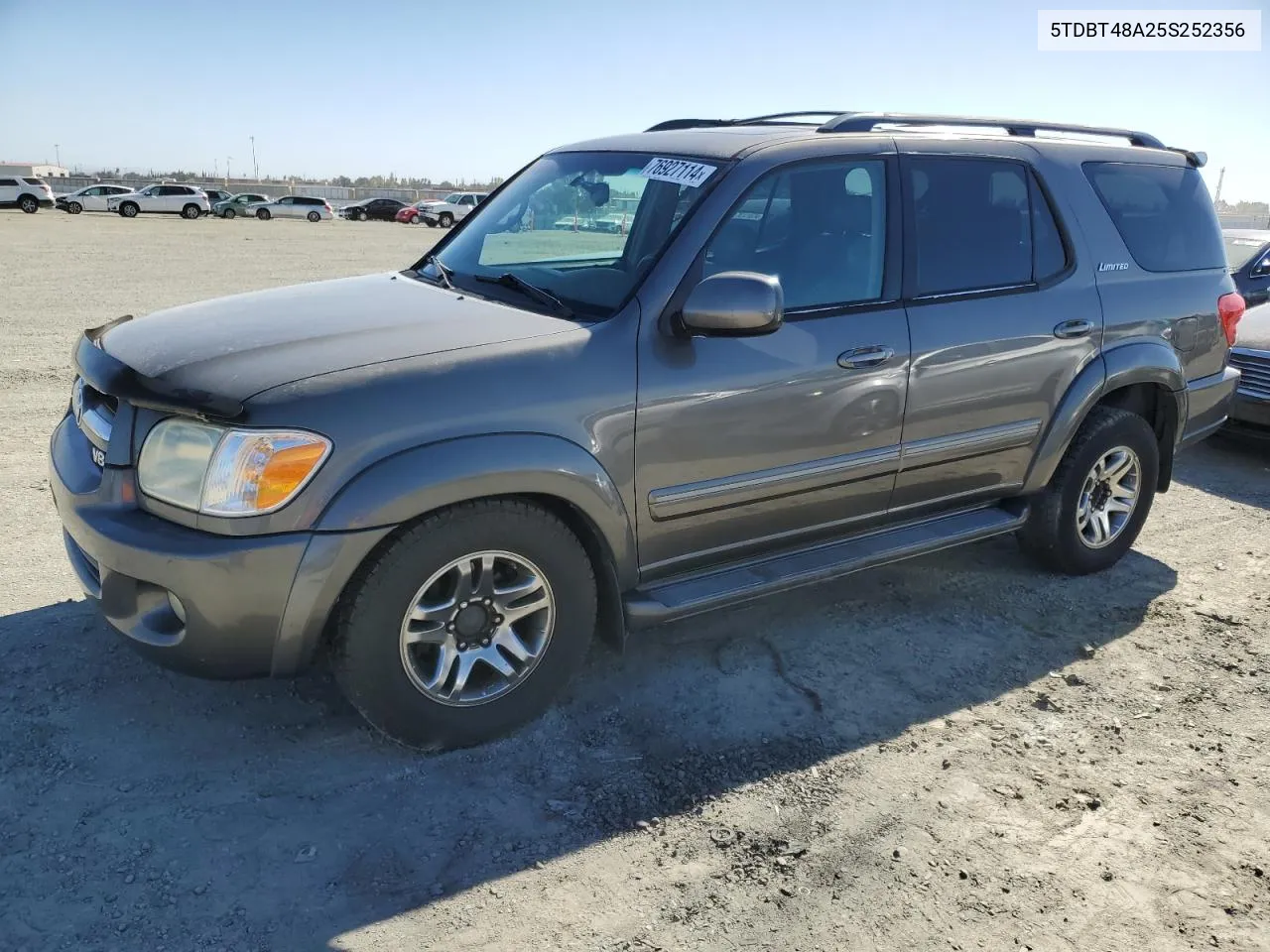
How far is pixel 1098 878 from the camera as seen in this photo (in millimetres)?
2748

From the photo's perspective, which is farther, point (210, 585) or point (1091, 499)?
point (1091, 499)

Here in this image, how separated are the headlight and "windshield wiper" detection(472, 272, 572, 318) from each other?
100 centimetres

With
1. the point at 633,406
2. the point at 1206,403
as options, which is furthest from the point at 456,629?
the point at 1206,403

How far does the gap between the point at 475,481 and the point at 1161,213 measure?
12.1 ft

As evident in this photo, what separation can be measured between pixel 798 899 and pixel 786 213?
2280 millimetres

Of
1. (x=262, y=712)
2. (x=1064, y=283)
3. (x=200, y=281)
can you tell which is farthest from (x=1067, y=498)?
(x=200, y=281)

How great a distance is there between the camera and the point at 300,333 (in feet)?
10.4

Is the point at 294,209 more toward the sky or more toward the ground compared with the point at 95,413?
more toward the sky

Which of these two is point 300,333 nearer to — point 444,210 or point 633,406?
point 633,406

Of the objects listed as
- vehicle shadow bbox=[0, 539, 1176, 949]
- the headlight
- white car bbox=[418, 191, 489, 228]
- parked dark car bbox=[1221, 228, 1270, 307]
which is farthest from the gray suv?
white car bbox=[418, 191, 489, 228]

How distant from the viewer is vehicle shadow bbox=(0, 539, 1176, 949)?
2.56 m

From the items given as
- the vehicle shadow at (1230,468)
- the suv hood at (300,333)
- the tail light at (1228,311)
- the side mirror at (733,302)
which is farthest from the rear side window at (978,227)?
the vehicle shadow at (1230,468)

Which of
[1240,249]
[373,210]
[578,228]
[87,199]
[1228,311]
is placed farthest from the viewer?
[373,210]

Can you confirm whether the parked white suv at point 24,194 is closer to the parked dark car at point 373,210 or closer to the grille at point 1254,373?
the parked dark car at point 373,210
